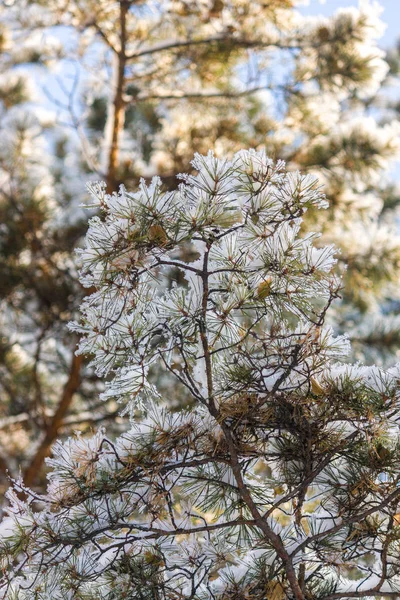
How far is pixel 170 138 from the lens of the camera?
15.9 feet

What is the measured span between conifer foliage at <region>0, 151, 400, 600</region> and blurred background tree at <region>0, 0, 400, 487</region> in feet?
8.11

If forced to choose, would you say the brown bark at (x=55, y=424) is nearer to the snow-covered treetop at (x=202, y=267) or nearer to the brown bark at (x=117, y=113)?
the brown bark at (x=117, y=113)

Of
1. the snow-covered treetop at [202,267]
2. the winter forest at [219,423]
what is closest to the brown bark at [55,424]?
the winter forest at [219,423]

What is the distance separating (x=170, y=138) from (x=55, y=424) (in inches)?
83.8

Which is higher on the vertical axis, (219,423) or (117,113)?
(117,113)

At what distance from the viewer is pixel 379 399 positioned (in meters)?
1.31

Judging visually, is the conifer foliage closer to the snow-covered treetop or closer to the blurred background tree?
the snow-covered treetop

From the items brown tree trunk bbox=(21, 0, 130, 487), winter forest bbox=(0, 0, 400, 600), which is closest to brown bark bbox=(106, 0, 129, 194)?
brown tree trunk bbox=(21, 0, 130, 487)

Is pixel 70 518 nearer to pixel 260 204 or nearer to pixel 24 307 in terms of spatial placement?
pixel 260 204

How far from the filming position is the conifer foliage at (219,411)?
4.11ft

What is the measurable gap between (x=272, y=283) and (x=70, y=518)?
0.59 metres

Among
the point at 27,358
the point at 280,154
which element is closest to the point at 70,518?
the point at 280,154

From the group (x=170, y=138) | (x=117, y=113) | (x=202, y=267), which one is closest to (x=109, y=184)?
(x=117, y=113)

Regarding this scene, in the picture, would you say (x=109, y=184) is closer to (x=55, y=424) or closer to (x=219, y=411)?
(x=55, y=424)
